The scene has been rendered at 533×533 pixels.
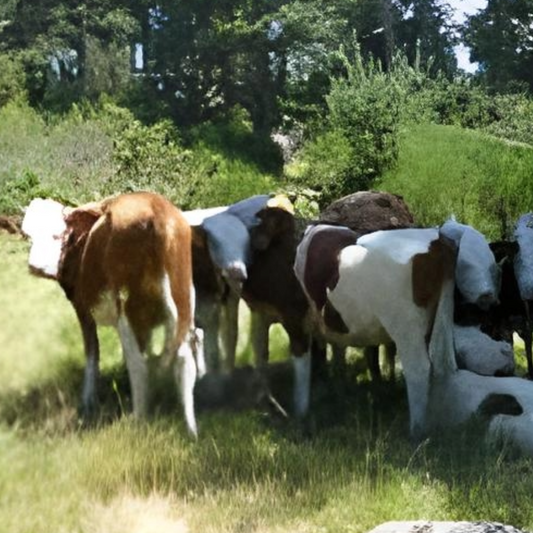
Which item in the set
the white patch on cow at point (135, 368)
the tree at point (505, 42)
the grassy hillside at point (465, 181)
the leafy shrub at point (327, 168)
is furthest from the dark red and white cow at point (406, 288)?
the tree at point (505, 42)

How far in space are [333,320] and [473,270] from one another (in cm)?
62

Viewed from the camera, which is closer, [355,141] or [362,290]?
[362,290]

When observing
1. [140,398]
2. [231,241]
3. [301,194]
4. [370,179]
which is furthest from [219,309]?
[370,179]

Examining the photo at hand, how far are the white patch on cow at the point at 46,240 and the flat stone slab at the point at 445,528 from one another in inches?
79.3

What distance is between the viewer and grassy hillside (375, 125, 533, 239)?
8.96 meters

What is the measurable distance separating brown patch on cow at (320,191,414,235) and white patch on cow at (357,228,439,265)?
92cm

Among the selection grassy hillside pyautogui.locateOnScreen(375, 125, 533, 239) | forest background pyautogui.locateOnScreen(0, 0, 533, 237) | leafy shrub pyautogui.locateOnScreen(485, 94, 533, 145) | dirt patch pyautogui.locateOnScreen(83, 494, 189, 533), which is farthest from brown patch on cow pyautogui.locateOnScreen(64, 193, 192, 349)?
leafy shrub pyautogui.locateOnScreen(485, 94, 533, 145)

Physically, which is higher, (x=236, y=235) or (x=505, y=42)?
(x=505, y=42)

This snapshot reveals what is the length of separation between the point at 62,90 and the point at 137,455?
16579 mm

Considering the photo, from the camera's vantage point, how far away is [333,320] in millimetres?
4078

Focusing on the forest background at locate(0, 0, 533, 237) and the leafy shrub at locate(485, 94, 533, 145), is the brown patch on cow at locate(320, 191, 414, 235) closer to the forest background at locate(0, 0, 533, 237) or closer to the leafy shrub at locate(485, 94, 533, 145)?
the forest background at locate(0, 0, 533, 237)

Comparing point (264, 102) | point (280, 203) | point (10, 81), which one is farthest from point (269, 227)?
point (10, 81)

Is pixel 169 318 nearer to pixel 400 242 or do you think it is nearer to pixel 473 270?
pixel 400 242

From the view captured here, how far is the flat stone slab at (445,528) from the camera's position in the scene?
248 cm
